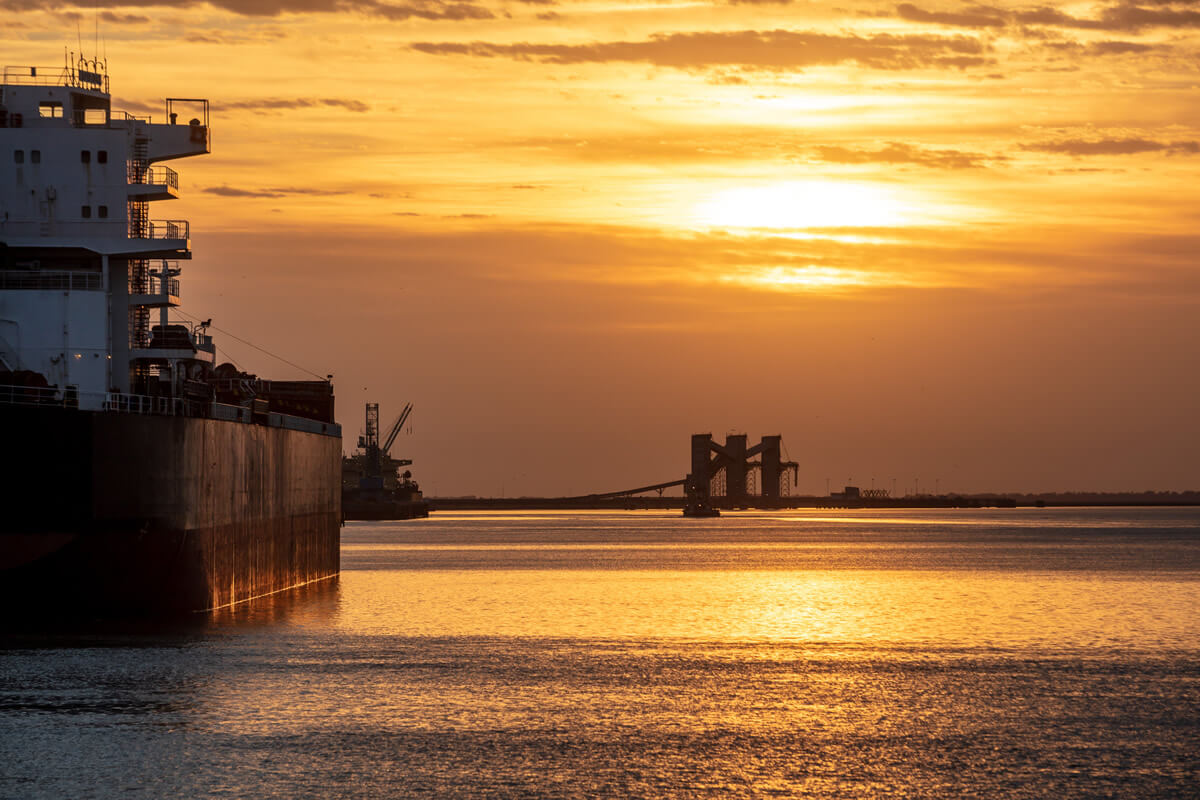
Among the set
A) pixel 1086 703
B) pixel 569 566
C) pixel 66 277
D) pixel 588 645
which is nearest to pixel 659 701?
pixel 1086 703

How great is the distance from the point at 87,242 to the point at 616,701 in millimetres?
25857

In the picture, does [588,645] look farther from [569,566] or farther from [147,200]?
[569,566]

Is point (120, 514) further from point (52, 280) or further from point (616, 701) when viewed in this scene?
point (616, 701)

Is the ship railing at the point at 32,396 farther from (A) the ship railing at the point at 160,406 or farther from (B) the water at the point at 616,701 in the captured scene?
(B) the water at the point at 616,701

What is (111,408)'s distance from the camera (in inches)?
1753

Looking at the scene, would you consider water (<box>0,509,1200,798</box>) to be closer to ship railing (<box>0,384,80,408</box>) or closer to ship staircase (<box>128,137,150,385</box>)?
ship railing (<box>0,384,80,408</box>)

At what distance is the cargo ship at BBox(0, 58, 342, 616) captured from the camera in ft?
120

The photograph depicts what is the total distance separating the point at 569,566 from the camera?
93812 mm

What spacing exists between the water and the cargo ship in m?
1.92

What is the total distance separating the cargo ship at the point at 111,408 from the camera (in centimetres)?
3650

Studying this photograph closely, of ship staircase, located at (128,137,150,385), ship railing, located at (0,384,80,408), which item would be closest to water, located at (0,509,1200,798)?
ship railing, located at (0,384,80,408)

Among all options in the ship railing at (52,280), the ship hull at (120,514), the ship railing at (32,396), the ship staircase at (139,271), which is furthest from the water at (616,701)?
the ship railing at (52,280)

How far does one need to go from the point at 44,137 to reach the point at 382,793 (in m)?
33.2

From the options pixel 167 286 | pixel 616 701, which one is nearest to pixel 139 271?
pixel 167 286
